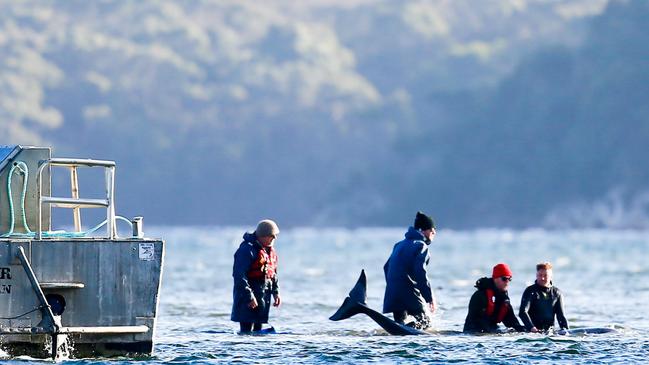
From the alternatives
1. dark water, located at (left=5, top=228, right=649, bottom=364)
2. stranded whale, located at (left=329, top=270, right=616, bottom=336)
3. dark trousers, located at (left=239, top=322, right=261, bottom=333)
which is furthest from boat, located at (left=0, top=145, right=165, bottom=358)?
stranded whale, located at (left=329, top=270, right=616, bottom=336)

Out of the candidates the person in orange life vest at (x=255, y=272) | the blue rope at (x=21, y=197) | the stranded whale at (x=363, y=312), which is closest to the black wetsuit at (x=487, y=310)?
the stranded whale at (x=363, y=312)

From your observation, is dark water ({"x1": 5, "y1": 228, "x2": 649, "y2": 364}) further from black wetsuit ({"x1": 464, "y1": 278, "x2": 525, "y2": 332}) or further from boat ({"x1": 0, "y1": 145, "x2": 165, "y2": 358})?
boat ({"x1": 0, "y1": 145, "x2": 165, "y2": 358})

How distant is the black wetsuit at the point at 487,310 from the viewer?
82.1 ft

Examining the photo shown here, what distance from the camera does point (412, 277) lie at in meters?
25.2

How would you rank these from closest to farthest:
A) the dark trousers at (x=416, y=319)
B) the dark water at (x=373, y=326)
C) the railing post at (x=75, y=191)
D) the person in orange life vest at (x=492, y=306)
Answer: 1. the railing post at (x=75, y=191)
2. the dark water at (x=373, y=326)
3. the person in orange life vest at (x=492, y=306)
4. the dark trousers at (x=416, y=319)

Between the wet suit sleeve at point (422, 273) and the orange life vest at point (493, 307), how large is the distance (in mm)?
852

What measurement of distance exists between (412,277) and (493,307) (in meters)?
1.29

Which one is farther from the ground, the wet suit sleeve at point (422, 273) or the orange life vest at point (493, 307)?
the wet suit sleeve at point (422, 273)

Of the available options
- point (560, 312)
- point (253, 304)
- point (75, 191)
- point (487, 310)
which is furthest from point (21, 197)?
point (560, 312)

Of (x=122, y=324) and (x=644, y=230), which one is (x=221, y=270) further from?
(x=644, y=230)

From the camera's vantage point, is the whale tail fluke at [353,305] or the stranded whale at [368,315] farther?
the whale tail fluke at [353,305]

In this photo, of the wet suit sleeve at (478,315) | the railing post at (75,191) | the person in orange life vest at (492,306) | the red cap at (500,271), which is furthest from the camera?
the wet suit sleeve at (478,315)

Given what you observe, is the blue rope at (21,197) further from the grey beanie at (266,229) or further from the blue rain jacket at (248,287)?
the grey beanie at (266,229)

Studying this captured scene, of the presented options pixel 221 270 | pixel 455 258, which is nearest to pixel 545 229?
pixel 455 258
